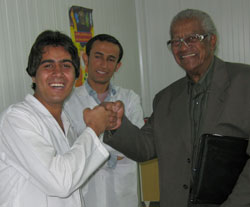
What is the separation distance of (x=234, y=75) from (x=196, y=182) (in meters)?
0.56

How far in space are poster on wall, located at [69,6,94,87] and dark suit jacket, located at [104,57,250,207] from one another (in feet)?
3.10

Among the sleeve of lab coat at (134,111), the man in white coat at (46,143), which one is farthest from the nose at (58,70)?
the sleeve of lab coat at (134,111)

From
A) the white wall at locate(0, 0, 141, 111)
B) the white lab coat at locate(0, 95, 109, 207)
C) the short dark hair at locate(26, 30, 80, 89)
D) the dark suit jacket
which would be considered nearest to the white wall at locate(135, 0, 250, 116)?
the white wall at locate(0, 0, 141, 111)

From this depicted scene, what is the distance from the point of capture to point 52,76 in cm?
140

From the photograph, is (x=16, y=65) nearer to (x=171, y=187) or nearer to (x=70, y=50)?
(x=70, y=50)

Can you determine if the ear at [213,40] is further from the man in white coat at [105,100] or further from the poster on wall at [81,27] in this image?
the poster on wall at [81,27]

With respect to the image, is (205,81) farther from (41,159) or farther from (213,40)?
(41,159)

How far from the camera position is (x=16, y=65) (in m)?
1.77

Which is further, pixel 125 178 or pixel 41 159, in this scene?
pixel 125 178

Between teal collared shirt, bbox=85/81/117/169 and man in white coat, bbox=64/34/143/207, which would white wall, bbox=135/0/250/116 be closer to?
man in white coat, bbox=64/34/143/207

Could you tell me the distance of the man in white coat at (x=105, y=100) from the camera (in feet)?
7.05

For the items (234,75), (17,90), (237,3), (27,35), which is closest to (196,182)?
(234,75)

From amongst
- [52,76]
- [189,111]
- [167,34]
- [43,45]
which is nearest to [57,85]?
[52,76]

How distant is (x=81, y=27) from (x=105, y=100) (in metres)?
0.68
